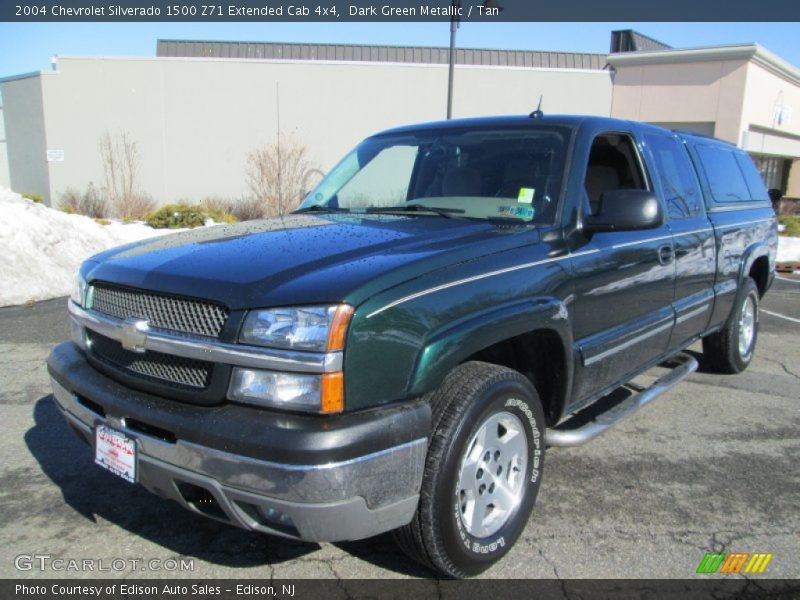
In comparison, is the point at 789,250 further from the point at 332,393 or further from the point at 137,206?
the point at 137,206

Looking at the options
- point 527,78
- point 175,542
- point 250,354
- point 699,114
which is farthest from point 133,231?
point 699,114

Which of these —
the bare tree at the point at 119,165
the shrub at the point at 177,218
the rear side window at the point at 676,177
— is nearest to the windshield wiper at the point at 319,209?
the rear side window at the point at 676,177

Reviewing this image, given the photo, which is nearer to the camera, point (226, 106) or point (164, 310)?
point (164, 310)

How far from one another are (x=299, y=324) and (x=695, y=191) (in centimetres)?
350

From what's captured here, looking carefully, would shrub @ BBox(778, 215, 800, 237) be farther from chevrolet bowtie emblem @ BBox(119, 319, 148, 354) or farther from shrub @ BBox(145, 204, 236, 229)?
chevrolet bowtie emblem @ BBox(119, 319, 148, 354)

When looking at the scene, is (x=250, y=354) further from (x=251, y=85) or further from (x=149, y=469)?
(x=251, y=85)

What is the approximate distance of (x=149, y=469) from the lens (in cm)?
Answer: 242

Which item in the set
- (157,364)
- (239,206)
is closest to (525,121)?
(157,364)

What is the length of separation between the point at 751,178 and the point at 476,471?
15.4ft

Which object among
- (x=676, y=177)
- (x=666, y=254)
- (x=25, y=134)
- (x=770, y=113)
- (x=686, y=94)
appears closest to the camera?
(x=666, y=254)

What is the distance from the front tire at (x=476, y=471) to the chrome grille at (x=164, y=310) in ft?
2.83

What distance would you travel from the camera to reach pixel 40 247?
369 inches

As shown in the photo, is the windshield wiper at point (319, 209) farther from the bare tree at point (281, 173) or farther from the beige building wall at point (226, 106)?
the beige building wall at point (226, 106)

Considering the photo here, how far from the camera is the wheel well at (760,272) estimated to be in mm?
5891
